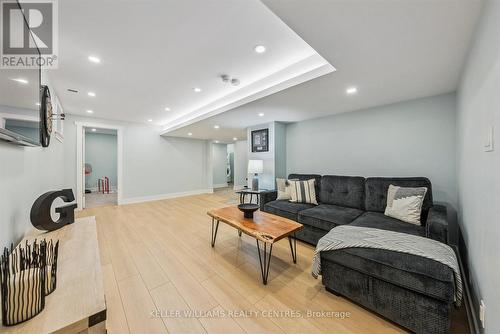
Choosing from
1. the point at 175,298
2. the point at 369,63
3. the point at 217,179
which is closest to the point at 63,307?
the point at 175,298

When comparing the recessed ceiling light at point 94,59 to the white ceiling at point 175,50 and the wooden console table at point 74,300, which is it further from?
the wooden console table at point 74,300

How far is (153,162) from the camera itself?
230 inches

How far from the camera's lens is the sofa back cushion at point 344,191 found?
285 cm

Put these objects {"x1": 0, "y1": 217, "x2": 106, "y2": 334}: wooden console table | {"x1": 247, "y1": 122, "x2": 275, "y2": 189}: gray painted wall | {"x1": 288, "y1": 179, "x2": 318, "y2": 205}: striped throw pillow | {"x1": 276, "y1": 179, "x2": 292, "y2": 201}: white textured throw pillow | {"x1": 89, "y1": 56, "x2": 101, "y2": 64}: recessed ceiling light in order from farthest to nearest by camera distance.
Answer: {"x1": 247, "y1": 122, "x2": 275, "y2": 189}: gray painted wall, {"x1": 276, "y1": 179, "x2": 292, "y2": 201}: white textured throw pillow, {"x1": 288, "y1": 179, "x2": 318, "y2": 205}: striped throw pillow, {"x1": 89, "y1": 56, "x2": 101, "y2": 64}: recessed ceiling light, {"x1": 0, "y1": 217, "x2": 106, "y2": 334}: wooden console table

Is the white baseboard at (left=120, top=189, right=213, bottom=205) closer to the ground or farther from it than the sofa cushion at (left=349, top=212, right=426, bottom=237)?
closer to the ground

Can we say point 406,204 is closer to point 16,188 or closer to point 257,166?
point 257,166

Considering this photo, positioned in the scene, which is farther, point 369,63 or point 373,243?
point 369,63

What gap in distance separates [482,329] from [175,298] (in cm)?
213

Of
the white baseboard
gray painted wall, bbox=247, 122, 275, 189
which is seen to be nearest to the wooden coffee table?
gray painted wall, bbox=247, 122, 275, 189

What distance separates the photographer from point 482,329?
1.11 metres

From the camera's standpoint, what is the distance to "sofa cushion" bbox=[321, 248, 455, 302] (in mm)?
1211

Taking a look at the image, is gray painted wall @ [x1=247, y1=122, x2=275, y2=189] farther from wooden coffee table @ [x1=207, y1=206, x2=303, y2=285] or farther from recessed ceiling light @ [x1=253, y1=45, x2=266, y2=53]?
recessed ceiling light @ [x1=253, y1=45, x2=266, y2=53]

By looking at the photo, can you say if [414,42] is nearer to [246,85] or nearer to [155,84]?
[246,85]

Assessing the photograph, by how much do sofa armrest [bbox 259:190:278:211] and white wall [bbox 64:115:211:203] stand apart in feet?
13.0
